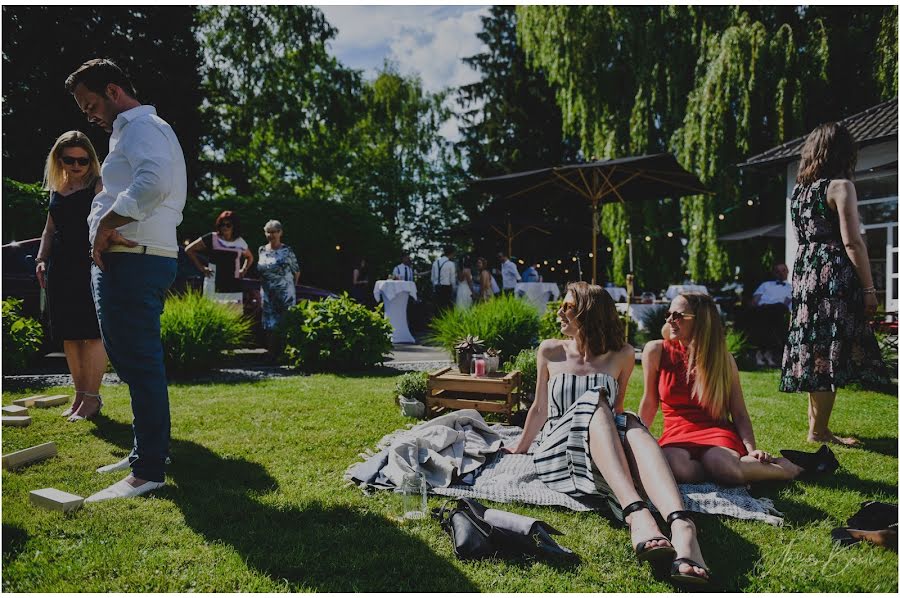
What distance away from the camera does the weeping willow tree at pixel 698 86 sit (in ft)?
38.6

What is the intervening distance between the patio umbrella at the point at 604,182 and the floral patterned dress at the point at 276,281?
311 cm

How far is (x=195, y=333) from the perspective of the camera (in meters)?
6.38

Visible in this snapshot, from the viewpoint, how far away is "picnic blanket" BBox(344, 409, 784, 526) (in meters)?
2.86

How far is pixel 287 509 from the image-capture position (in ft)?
9.20

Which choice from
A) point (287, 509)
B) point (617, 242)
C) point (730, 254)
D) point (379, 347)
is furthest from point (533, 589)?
point (617, 242)

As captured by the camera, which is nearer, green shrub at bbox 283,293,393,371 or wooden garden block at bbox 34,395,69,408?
wooden garden block at bbox 34,395,69,408

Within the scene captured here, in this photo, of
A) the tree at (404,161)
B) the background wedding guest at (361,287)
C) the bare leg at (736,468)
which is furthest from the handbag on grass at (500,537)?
the tree at (404,161)

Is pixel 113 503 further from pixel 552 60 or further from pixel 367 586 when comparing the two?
pixel 552 60

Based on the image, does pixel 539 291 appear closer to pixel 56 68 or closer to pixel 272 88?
pixel 56 68

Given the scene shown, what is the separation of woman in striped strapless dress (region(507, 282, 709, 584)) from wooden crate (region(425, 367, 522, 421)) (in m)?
1.13

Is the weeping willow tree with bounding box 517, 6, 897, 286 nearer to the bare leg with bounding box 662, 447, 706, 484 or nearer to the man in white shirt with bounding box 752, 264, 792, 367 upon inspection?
the man in white shirt with bounding box 752, 264, 792, 367

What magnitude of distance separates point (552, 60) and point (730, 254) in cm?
636

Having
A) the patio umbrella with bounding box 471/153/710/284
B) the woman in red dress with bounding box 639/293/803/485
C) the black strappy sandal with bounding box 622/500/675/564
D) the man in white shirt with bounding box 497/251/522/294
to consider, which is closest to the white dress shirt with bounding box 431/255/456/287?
the man in white shirt with bounding box 497/251/522/294

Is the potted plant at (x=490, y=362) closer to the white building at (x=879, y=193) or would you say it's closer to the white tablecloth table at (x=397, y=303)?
the white tablecloth table at (x=397, y=303)
